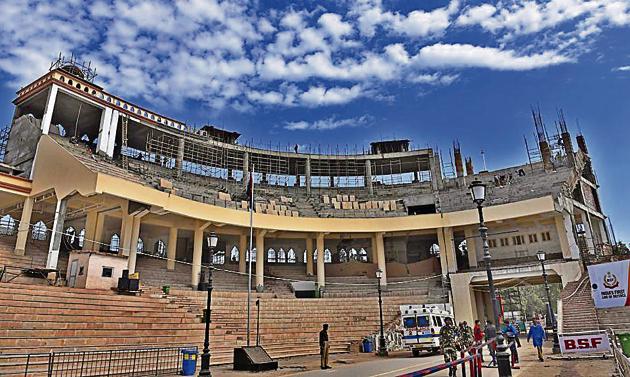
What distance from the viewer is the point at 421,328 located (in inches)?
741

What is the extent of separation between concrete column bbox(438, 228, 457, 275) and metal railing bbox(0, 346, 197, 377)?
2479cm

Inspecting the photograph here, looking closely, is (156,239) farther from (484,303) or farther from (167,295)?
(484,303)

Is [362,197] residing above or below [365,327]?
above

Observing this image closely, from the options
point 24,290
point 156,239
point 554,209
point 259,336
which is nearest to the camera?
point 24,290

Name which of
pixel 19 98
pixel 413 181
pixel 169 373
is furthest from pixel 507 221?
pixel 19 98

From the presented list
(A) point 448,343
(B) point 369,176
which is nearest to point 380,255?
(B) point 369,176

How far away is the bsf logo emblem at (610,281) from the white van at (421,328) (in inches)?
279

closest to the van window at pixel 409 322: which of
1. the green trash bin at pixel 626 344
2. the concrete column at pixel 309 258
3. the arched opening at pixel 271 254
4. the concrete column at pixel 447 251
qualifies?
the green trash bin at pixel 626 344

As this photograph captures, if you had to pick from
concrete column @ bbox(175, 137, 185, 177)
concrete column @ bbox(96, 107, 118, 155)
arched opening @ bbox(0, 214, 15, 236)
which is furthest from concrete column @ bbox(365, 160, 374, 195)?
arched opening @ bbox(0, 214, 15, 236)

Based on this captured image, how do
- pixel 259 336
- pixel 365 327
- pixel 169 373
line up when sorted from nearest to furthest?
pixel 169 373
pixel 259 336
pixel 365 327

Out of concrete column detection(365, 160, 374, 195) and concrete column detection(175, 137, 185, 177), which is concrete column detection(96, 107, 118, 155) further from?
concrete column detection(365, 160, 374, 195)

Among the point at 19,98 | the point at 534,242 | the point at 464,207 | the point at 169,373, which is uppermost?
the point at 19,98

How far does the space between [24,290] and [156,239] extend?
19713mm

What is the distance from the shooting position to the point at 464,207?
123ft
